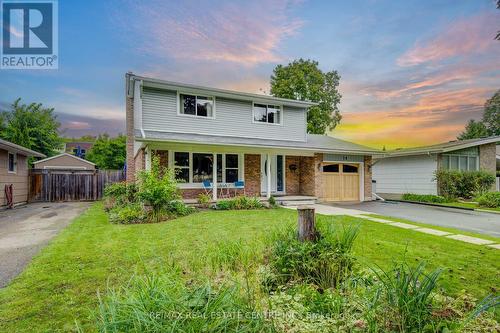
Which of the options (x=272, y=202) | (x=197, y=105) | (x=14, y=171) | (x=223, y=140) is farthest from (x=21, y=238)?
(x=14, y=171)

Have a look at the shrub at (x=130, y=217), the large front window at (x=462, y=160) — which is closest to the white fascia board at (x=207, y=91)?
the shrub at (x=130, y=217)

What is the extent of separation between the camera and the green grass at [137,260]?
10.2ft

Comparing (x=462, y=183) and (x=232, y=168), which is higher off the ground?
(x=232, y=168)

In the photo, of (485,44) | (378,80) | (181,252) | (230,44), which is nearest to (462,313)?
(181,252)

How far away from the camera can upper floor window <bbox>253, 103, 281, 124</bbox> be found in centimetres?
1571

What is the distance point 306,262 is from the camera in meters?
3.35

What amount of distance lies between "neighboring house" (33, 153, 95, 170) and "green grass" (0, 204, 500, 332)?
25138 mm

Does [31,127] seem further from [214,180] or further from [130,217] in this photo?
[130,217]

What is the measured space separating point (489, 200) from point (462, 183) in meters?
2.46

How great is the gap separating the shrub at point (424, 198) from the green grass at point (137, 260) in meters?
10.0

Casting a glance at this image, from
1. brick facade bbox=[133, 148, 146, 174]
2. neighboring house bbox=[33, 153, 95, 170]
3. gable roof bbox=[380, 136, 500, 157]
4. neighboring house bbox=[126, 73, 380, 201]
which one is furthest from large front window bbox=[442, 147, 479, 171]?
neighboring house bbox=[33, 153, 95, 170]

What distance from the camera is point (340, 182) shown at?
16.1 metres

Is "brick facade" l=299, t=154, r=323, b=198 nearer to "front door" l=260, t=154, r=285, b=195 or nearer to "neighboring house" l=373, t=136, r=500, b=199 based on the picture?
"front door" l=260, t=154, r=285, b=195

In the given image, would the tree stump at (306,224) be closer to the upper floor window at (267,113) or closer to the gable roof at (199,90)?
the gable roof at (199,90)
